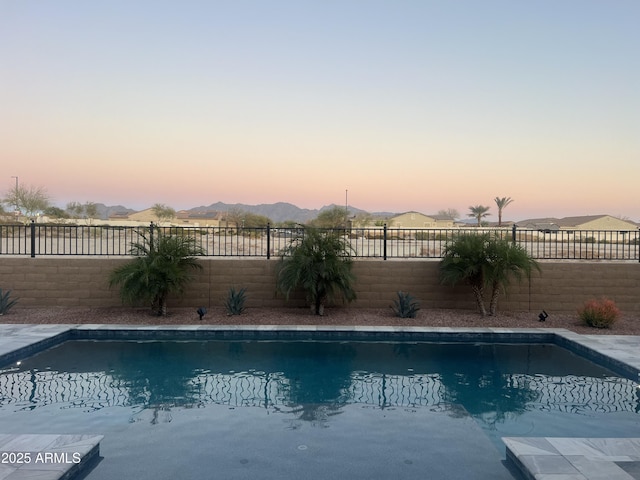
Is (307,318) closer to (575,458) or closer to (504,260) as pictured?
(504,260)

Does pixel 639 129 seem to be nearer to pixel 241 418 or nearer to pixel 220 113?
pixel 220 113

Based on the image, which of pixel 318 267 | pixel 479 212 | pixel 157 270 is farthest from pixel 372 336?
pixel 479 212

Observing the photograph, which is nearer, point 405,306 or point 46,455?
point 46,455

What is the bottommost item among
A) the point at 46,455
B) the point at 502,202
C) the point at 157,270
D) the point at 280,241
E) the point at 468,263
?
the point at 46,455

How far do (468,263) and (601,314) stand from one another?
2779mm

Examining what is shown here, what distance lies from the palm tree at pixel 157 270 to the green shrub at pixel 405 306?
450 cm

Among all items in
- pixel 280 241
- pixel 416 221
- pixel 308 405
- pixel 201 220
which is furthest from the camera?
pixel 201 220

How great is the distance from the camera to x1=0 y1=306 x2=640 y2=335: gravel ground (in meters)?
10.2

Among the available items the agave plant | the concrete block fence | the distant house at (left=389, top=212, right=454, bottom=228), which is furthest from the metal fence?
the distant house at (left=389, top=212, right=454, bottom=228)

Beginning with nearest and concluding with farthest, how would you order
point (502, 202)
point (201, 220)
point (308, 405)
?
point (308, 405) → point (502, 202) → point (201, 220)

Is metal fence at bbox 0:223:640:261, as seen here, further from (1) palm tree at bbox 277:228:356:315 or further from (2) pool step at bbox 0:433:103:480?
(2) pool step at bbox 0:433:103:480

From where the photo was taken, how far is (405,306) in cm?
1084

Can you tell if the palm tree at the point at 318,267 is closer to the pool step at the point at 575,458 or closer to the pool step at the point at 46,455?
the pool step at the point at 575,458

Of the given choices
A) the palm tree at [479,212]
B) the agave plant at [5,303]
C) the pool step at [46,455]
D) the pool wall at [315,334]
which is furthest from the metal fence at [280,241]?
the palm tree at [479,212]
